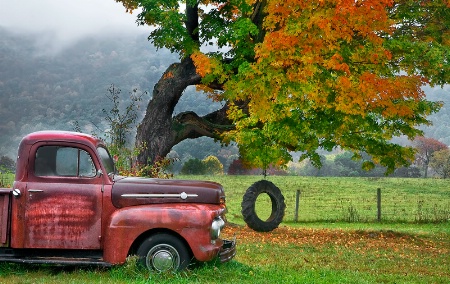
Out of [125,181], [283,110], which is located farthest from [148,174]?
[125,181]

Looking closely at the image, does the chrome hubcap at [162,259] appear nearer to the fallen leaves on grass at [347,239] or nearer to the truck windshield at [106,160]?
the truck windshield at [106,160]

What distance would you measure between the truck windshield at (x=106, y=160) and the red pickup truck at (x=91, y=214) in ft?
0.19

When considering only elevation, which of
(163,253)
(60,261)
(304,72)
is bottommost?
(60,261)

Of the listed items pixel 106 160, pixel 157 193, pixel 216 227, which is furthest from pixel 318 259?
pixel 106 160

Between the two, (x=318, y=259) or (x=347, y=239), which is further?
(x=347, y=239)

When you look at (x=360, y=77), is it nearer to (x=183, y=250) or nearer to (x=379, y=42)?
(x=379, y=42)

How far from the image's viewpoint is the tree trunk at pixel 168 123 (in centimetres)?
2328

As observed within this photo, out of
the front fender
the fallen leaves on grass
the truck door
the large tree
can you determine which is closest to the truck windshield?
the truck door

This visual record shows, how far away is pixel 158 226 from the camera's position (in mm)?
9719

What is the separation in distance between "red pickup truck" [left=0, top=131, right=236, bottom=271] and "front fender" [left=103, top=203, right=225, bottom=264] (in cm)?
2

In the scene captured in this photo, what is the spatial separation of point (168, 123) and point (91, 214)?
45.2 feet

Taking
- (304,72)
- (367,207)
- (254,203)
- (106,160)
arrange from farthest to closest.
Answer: (367,207) → (254,203) → (304,72) → (106,160)

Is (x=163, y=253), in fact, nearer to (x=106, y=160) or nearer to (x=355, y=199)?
(x=106, y=160)

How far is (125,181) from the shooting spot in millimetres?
10172
